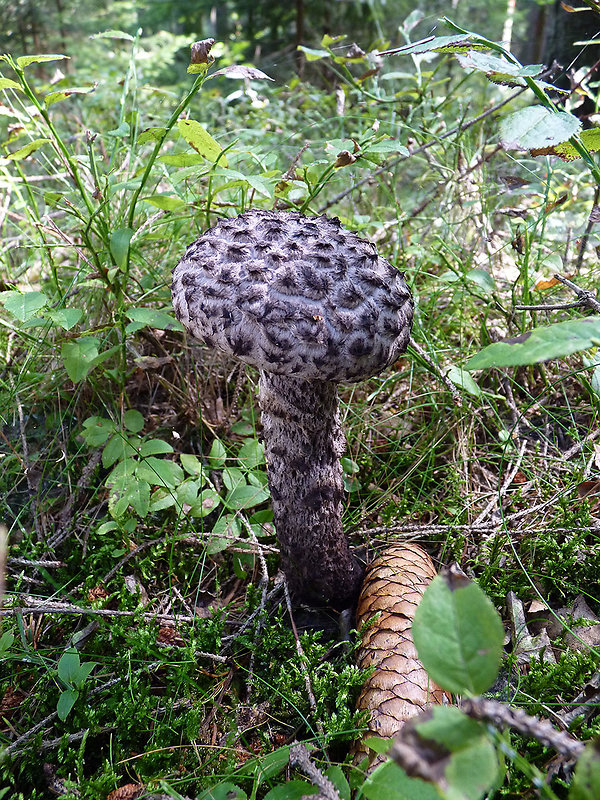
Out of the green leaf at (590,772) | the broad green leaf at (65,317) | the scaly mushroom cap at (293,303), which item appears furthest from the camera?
the broad green leaf at (65,317)

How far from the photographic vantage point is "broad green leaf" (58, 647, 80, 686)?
176 cm

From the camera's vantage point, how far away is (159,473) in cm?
218

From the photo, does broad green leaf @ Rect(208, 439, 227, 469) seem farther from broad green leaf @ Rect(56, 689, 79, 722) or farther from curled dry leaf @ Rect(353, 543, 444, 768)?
broad green leaf @ Rect(56, 689, 79, 722)

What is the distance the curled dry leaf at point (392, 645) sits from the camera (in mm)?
1640

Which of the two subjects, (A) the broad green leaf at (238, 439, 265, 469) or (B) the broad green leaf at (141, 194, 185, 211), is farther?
(A) the broad green leaf at (238, 439, 265, 469)

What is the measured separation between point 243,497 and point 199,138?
4.79 feet

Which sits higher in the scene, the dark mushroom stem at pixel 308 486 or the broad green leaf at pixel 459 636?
the broad green leaf at pixel 459 636

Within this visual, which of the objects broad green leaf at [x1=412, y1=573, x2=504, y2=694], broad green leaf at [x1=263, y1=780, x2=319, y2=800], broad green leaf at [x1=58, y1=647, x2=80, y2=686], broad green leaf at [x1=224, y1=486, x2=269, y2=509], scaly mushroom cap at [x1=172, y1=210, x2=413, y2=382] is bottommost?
broad green leaf at [x1=58, y1=647, x2=80, y2=686]

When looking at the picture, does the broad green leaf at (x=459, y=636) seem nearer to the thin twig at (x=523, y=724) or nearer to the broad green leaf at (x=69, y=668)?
the thin twig at (x=523, y=724)

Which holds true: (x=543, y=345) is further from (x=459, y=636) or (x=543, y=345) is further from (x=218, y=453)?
(x=218, y=453)

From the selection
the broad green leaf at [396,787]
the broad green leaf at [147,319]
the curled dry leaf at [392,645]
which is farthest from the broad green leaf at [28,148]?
the broad green leaf at [396,787]

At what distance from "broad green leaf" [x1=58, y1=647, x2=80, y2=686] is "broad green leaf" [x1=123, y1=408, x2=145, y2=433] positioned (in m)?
0.92

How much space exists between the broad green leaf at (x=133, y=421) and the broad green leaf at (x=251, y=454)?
1.54 ft

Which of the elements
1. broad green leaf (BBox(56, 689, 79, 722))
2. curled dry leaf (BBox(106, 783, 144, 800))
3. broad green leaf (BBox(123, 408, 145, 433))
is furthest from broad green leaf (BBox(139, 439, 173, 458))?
curled dry leaf (BBox(106, 783, 144, 800))
